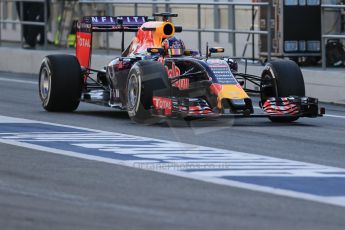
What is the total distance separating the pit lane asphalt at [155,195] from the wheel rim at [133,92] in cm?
68

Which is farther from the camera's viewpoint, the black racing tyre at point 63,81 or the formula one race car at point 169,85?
the black racing tyre at point 63,81

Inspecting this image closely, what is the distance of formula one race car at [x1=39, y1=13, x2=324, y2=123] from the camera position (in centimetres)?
1555

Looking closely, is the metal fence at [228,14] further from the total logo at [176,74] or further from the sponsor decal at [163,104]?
the sponsor decal at [163,104]

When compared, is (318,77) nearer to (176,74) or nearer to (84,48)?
(84,48)

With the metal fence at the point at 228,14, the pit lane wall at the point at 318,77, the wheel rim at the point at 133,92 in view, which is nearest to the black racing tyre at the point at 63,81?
the wheel rim at the point at 133,92

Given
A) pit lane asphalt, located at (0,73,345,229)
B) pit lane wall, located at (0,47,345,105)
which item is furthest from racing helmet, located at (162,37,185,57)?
pit lane wall, located at (0,47,345,105)

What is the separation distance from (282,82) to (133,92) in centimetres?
176

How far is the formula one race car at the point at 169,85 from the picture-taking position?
1555 cm

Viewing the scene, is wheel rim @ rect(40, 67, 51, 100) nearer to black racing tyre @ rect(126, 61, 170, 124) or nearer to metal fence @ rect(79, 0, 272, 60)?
black racing tyre @ rect(126, 61, 170, 124)

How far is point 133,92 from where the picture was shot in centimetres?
1616

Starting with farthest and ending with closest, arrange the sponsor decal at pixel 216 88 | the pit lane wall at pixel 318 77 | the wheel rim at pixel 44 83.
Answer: the pit lane wall at pixel 318 77 → the wheel rim at pixel 44 83 → the sponsor decal at pixel 216 88

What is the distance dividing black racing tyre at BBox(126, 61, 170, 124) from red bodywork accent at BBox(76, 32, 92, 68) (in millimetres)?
2693

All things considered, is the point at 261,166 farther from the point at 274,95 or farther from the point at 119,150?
the point at 274,95

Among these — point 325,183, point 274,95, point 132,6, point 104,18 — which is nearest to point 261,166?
point 325,183
